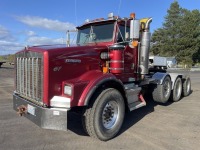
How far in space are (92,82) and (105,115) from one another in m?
0.88

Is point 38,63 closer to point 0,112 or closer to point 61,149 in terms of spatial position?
point 61,149

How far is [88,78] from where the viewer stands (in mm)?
5371

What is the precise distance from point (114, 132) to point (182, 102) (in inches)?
200

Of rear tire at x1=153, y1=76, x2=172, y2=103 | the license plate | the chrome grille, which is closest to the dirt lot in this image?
the license plate

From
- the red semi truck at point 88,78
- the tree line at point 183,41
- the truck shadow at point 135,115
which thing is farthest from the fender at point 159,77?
the tree line at point 183,41

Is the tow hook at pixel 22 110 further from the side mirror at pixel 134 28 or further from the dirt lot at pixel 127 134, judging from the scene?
the side mirror at pixel 134 28

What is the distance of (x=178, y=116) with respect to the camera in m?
7.42

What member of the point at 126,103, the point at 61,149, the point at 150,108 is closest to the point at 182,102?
the point at 150,108

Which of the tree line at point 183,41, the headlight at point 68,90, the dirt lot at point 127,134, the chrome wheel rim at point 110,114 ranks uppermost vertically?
the tree line at point 183,41

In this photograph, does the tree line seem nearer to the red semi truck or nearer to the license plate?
the red semi truck

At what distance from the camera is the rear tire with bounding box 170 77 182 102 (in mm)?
9622

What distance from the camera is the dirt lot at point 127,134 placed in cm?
500

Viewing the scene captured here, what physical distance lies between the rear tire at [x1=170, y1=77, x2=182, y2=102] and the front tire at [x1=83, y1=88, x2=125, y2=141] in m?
4.34

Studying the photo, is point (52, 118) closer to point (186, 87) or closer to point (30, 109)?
point (30, 109)
